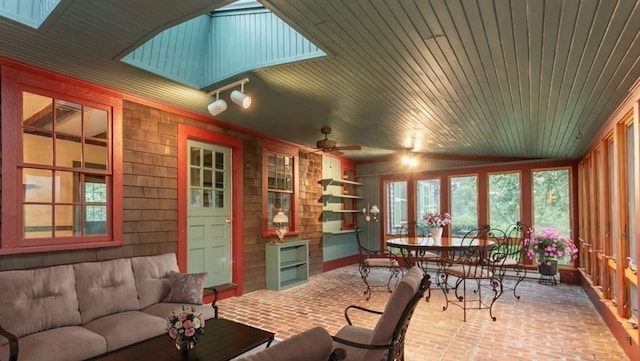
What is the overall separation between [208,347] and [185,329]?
0.36 meters

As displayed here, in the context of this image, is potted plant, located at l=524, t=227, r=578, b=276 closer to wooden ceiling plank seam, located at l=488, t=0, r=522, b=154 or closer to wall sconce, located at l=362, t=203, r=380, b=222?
wooden ceiling plank seam, located at l=488, t=0, r=522, b=154

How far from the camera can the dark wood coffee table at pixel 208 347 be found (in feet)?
7.79

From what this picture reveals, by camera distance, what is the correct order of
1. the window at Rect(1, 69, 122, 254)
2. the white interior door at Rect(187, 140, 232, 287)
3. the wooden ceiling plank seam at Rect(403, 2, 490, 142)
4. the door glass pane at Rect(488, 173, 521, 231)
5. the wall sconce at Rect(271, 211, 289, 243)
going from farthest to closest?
the door glass pane at Rect(488, 173, 521, 231) < the wall sconce at Rect(271, 211, 289, 243) < the white interior door at Rect(187, 140, 232, 287) < the window at Rect(1, 69, 122, 254) < the wooden ceiling plank seam at Rect(403, 2, 490, 142)

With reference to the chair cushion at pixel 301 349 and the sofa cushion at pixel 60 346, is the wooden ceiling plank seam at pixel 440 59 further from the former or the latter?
the sofa cushion at pixel 60 346

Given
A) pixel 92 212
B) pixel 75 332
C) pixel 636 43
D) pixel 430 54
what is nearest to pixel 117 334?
pixel 75 332

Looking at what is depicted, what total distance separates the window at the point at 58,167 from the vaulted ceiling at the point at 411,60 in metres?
0.29

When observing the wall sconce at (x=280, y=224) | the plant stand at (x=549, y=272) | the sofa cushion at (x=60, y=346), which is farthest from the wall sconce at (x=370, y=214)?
the sofa cushion at (x=60, y=346)

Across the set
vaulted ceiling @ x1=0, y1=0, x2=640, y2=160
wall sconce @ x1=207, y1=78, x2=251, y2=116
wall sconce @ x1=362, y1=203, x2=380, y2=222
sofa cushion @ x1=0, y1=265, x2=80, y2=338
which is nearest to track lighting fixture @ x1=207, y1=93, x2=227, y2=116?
wall sconce @ x1=207, y1=78, x2=251, y2=116

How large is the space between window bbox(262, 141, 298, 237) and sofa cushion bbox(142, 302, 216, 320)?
8.10 feet

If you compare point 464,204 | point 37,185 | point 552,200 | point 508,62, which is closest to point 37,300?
point 37,185

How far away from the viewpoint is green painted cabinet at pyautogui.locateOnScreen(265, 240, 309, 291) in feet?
19.1

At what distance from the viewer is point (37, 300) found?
9.42 ft

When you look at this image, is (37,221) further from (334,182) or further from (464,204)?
(464,204)

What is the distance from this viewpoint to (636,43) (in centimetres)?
211
